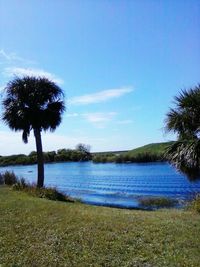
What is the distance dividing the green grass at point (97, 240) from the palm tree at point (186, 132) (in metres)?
2.06

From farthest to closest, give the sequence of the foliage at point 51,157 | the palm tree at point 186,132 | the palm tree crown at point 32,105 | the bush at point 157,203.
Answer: the foliage at point 51,157, the palm tree crown at point 32,105, the bush at point 157,203, the palm tree at point 186,132

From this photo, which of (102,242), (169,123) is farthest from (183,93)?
(102,242)

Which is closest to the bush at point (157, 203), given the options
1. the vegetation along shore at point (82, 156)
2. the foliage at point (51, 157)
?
the vegetation along shore at point (82, 156)

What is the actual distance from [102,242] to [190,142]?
254 inches

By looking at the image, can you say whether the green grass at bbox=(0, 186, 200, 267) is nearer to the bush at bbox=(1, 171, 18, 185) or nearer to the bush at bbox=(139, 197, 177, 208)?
the bush at bbox=(139, 197, 177, 208)

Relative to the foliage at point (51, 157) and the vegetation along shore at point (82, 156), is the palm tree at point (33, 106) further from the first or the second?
the foliage at point (51, 157)

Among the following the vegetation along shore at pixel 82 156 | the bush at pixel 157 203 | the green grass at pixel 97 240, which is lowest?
the bush at pixel 157 203

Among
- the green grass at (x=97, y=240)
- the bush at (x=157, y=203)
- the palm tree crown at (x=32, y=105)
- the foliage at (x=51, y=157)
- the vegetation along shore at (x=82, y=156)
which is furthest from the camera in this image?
the foliage at (x=51, y=157)

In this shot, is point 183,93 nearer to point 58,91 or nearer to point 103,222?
point 103,222

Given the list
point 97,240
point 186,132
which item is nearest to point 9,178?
point 186,132

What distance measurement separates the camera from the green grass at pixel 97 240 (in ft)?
24.2

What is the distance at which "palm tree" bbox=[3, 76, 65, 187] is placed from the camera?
2577 cm

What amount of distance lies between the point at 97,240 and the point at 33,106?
719 inches

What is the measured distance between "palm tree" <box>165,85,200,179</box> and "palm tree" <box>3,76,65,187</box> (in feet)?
41.4
